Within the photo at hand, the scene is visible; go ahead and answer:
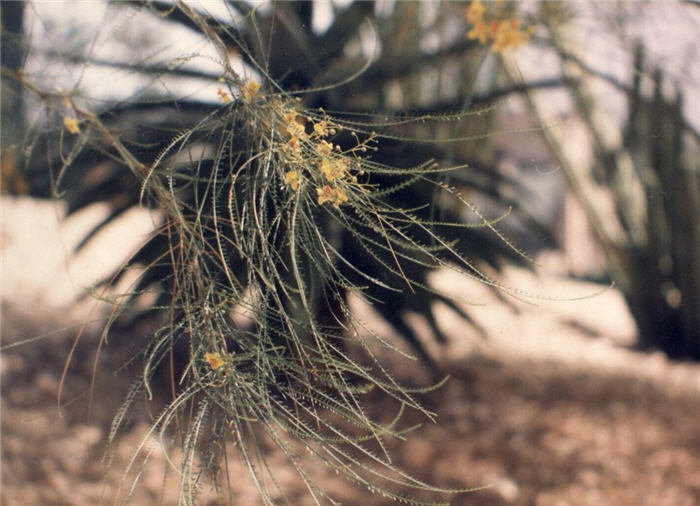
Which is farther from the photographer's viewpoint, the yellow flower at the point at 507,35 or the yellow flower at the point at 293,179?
the yellow flower at the point at 507,35

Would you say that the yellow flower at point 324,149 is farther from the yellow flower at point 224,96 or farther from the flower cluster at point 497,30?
the flower cluster at point 497,30

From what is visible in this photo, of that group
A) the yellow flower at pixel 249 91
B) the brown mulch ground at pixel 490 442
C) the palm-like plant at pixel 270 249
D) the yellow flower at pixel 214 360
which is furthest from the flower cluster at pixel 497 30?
the brown mulch ground at pixel 490 442

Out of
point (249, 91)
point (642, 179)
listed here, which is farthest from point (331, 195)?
point (642, 179)

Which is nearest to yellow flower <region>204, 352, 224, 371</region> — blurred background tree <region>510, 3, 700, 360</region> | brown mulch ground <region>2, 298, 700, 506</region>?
brown mulch ground <region>2, 298, 700, 506</region>

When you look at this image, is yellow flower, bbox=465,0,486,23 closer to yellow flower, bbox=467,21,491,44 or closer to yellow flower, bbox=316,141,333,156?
yellow flower, bbox=467,21,491,44

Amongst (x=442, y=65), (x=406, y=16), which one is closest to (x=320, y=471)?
(x=442, y=65)

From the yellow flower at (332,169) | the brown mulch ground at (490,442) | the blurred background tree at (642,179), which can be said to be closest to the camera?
the yellow flower at (332,169)
